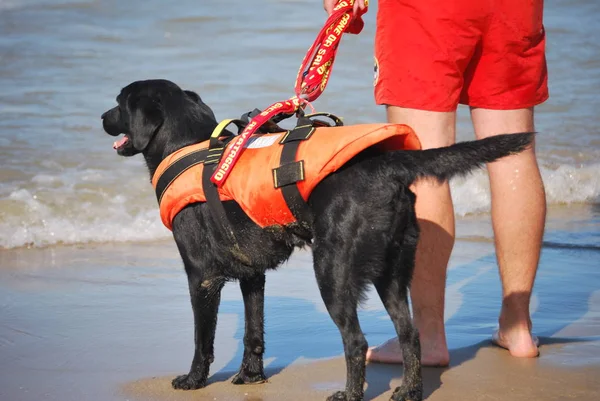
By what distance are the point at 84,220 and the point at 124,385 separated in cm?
312

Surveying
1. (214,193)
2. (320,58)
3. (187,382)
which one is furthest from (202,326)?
(320,58)

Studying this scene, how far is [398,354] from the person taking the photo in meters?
3.63

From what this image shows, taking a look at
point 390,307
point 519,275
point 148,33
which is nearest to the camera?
point 390,307

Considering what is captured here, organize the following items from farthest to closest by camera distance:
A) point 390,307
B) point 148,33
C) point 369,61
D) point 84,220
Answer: point 148,33
point 369,61
point 84,220
point 390,307

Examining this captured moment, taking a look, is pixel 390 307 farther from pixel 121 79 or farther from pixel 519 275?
pixel 121 79

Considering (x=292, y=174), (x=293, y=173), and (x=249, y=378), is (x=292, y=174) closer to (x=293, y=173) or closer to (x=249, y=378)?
(x=293, y=173)

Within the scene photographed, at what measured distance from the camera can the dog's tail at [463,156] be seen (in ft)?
9.73

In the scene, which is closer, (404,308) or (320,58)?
(404,308)

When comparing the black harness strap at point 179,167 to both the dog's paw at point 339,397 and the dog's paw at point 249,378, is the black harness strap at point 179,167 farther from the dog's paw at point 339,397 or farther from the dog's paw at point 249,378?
the dog's paw at point 339,397

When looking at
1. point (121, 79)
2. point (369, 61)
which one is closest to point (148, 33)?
point (121, 79)

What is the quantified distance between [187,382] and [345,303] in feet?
2.46

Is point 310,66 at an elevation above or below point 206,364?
above

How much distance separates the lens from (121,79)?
10492 mm

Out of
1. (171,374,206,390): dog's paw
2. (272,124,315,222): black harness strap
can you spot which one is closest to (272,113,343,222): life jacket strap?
(272,124,315,222): black harness strap
